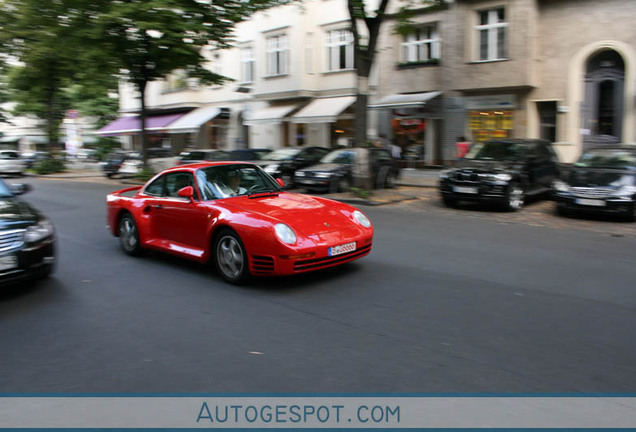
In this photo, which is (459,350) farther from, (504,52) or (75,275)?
(504,52)

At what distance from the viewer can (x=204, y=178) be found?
6891mm

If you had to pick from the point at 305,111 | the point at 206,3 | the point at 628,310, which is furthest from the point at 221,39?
the point at 628,310

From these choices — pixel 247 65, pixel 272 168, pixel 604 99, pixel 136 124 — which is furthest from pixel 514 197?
pixel 136 124

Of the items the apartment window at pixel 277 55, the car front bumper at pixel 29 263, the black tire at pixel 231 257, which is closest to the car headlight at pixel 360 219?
the black tire at pixel 231 257

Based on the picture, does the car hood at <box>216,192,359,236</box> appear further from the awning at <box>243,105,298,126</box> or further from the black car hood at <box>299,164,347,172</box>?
the awning at <box>243,105,298,126</box>

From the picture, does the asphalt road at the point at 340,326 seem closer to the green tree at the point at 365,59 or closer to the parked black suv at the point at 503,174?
the parked black suv at the point at 503,174

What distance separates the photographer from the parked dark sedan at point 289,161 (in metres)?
19.2

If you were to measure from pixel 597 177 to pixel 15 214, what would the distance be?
10.8 m

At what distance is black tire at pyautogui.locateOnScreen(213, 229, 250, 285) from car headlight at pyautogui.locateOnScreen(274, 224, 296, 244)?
49cm

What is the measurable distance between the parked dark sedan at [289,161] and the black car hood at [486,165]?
284 inches

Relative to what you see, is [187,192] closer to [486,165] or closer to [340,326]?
[340,326]

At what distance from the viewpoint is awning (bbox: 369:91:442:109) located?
21281 millimetres

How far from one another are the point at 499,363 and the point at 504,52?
18.6m

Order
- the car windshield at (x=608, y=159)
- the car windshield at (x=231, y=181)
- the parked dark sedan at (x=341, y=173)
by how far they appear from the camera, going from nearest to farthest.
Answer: the car windshield at (x=231, y=181)
the car windshield at (x=608, y=159)
the parked dark sedan at (x=341, y=173)
